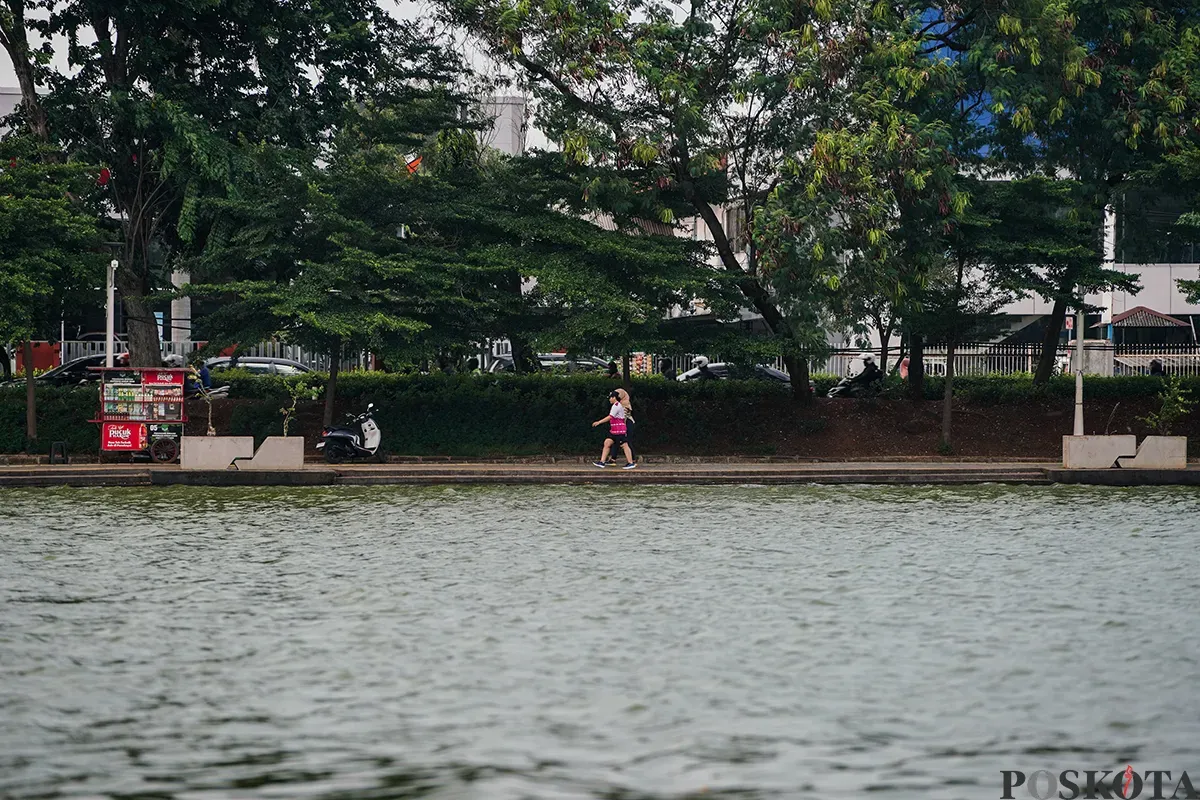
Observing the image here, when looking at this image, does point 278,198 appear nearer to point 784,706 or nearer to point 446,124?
point 446,124

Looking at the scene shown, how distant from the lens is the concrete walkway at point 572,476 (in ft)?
87.7

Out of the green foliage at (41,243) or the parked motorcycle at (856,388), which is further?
the parked motorcycle at (856,388)

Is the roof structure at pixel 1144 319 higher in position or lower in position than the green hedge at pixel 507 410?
higher

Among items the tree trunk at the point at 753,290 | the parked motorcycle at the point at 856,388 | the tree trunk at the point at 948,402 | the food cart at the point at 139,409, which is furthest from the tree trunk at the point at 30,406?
the tree trunk at the point at 948,402

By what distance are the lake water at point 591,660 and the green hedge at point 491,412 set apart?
14030mm

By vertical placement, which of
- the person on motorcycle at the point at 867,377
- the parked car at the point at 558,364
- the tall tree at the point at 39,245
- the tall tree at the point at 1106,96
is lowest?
the person on motorcycle at the point at 867,377

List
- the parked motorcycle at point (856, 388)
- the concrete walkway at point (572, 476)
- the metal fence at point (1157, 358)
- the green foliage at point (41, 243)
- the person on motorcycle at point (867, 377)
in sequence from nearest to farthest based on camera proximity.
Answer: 1. the concrete walkway at point (572, 476)
2. the green foliage at point (41, 243)
3. the parked motorcycle at point (856, 388)
4. the person on motorcycle at point (867, 377)
5. the metal fence at point (1157, 358)

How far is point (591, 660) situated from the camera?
394 inches

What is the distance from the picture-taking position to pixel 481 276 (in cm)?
3125

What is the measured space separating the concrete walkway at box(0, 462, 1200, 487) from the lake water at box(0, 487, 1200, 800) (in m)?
8.26

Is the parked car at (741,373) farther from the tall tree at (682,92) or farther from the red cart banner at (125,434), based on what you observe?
the red cart banner at (125,434)

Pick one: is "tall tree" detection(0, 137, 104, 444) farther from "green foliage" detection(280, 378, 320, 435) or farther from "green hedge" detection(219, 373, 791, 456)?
"green foliage" detection(280, 378, 320, 435)

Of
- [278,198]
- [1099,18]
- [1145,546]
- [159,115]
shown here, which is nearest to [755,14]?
[1099,18]

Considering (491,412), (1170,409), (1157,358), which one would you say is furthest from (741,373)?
(1157,358)
